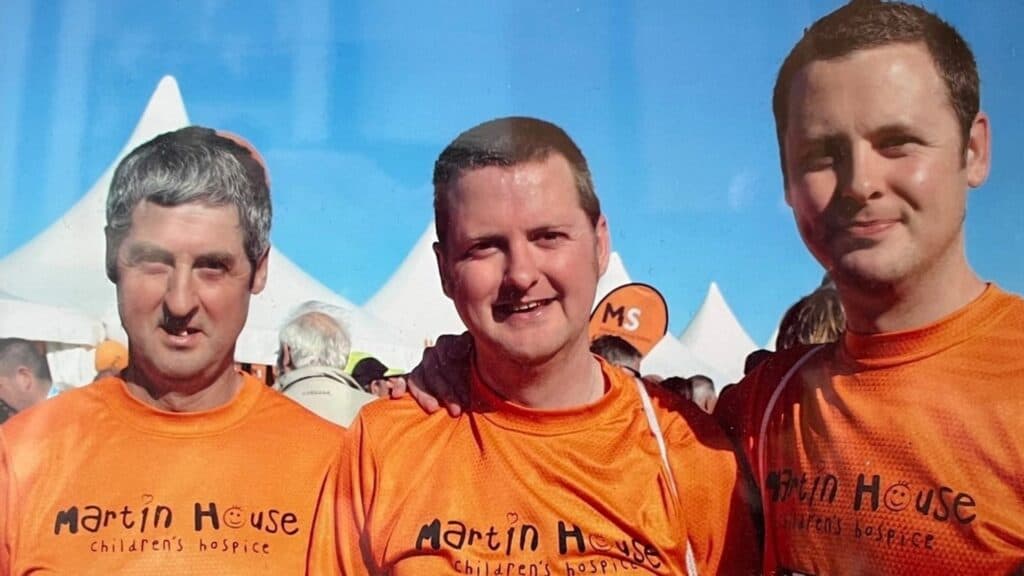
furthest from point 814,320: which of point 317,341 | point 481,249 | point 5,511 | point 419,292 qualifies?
point 5,511

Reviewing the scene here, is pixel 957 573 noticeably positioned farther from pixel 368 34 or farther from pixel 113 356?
pixel 113 356

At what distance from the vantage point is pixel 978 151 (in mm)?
1555

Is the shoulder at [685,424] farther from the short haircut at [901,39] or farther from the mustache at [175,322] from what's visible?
the mustache at [175,322]

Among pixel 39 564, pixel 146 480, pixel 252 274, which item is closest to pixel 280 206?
pixel 252 274

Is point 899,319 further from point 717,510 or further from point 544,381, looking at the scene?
point 544,381

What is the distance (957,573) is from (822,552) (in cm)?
22

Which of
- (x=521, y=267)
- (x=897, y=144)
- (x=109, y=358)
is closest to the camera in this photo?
(x=897, y=144)

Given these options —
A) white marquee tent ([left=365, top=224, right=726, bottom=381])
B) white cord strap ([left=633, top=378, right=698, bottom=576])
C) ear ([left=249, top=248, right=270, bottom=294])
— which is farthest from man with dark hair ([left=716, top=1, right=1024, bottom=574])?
ear ([left=249, top=248, right=270, bottom=294])

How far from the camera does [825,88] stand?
5.09 feet

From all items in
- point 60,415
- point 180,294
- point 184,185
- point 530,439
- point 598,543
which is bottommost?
point 598,543

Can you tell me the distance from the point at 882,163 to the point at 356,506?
1.20 m

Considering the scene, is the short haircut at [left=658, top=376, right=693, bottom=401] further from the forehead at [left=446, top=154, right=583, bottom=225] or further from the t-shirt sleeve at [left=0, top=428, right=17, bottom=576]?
the t-shirt sleeve at [left=0, top=428, right=17, bottom=576]

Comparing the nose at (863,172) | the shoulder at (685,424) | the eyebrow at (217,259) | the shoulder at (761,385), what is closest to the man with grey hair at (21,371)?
the eyebrow at (217,259)

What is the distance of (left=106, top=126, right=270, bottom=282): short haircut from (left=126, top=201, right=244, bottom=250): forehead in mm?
11
